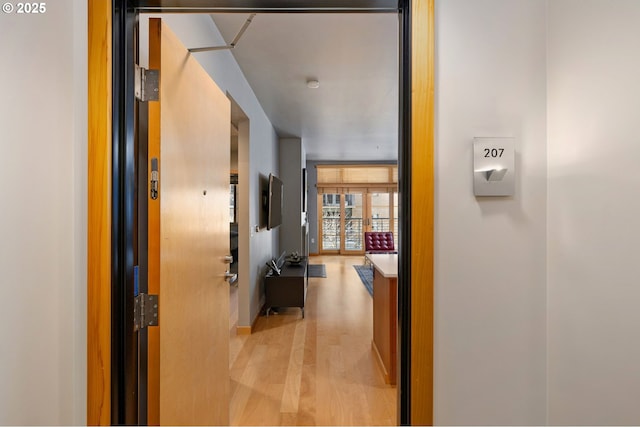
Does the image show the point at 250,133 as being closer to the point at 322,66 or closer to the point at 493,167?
the point at 322,66

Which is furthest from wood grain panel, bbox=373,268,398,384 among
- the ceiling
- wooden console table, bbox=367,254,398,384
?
the ceiling

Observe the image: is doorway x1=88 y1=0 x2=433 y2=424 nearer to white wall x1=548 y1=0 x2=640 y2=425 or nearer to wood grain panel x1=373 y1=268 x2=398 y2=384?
white wall x1=548 y1=0 x2=640 y2=425

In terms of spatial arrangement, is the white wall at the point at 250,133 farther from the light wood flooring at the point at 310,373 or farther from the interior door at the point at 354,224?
the interior door at the point at 354,224

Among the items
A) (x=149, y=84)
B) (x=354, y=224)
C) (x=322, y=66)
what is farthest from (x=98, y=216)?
(x=354, y=224)

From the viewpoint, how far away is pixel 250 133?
3559 millimetres

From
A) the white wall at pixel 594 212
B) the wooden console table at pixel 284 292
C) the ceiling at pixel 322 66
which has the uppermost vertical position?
the ceiling at pixel 322 66

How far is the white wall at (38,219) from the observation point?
90 cm

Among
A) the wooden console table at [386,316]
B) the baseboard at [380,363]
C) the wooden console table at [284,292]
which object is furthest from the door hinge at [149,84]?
the wooden console table at [284,292]

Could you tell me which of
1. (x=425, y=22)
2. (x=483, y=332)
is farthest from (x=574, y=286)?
(x=425, y=22)

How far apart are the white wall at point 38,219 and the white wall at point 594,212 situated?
1.33 meters

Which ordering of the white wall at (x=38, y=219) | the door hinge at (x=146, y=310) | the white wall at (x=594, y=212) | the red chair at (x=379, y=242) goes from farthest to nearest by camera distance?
the red chair at (x=379, y=242) < the door hinge at (x=146, y=310) < the white wall at (x=38, y=219) < the white wall at (x=594, y=212)

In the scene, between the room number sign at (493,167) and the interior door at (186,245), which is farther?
the interior door at (186,245)

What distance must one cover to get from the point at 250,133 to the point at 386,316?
91.3 inches

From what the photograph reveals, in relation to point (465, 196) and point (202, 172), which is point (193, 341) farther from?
point (465, 196)
